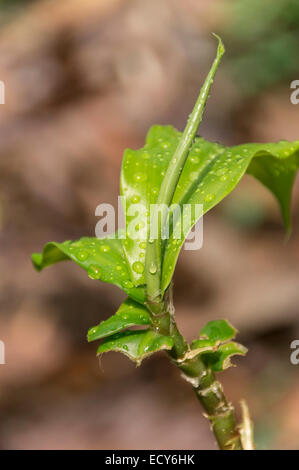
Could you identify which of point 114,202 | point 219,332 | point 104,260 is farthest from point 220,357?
point 114,202

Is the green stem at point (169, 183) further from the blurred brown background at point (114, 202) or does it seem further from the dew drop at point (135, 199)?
the blurred brown background at point (114, 202)

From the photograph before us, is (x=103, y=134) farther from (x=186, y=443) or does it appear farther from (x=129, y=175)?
(x=129, y=175)

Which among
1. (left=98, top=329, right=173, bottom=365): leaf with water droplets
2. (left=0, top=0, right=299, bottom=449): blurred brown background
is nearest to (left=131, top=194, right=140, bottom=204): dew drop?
(left=98, top=329, right=173, bottom=365): leaf with water droplets

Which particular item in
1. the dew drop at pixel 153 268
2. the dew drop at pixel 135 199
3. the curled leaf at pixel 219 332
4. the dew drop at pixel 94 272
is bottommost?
the curled leaf at pixel 219 332

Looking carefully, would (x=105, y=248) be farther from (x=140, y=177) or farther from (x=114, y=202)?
(x=114, y=202)

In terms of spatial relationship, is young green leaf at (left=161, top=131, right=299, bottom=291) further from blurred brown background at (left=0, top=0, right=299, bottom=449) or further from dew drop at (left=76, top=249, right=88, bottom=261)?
blurred brown background at (left=0, top=0, right=299, bottom=449)

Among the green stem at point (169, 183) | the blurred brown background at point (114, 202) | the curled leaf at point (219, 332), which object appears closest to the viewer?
the green stem at point (169, 183)

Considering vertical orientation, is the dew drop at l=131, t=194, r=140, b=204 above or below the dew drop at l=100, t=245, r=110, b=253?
above

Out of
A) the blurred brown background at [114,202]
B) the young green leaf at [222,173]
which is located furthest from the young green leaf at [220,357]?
the blurred brown background at [114,202]
